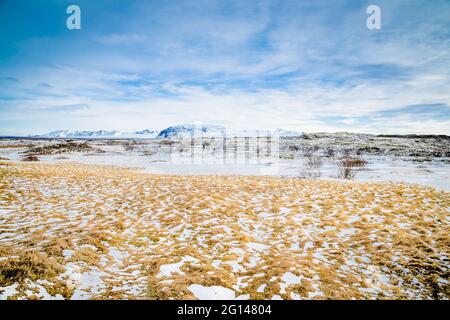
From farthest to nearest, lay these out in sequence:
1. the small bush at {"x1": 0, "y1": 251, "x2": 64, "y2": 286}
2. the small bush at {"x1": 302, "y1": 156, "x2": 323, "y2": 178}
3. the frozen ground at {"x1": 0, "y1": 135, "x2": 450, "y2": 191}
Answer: the frozen ground at {"x1": 0, "y1": 135, "x2": 450, "y2": 191} < the small bush at {"x1": 302, "y1": 156, "x2": 323, "y2": 178} < the small bush at {"x1": 0, "y1": 251, "x2": 64, "y2": 286}

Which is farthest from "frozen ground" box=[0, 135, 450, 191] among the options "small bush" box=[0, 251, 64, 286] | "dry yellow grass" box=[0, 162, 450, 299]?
"small bush" box=[0, 251, 64, 286]

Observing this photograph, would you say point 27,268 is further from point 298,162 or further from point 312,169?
point 298,162

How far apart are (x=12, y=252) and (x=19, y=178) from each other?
12.4 meters

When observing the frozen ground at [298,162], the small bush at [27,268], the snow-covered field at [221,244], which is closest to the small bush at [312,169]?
the frozen ground at [298,162]

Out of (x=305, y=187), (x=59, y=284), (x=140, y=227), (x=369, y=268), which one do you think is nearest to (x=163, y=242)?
(x=140, y=227)

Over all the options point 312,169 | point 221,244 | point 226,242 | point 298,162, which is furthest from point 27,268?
point 298,162

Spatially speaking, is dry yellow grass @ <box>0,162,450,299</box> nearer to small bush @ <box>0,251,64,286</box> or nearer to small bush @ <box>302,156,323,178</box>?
small bush @ <box>0,251,64,286</box>

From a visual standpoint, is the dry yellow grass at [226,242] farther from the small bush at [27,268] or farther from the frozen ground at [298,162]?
the frozen ground at [298,162]

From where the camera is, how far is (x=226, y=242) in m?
7.81

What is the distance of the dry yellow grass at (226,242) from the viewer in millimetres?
5414

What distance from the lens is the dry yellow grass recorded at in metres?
5.41

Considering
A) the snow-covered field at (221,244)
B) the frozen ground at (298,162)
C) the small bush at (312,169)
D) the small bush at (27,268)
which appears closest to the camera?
the small bush at (27,268)

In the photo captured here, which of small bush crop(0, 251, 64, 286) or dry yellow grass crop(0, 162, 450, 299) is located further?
dry yellow grass crop(0, 162, 450, 299)

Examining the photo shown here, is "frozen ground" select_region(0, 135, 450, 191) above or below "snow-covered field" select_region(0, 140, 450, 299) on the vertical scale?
above
